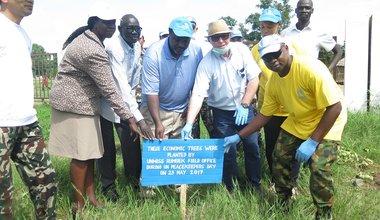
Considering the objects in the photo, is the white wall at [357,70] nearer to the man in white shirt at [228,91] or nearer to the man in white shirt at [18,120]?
the man in white shirt at [228,91]

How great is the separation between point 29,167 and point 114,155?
3.65 feet

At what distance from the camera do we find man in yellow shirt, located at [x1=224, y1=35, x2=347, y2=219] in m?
2.64

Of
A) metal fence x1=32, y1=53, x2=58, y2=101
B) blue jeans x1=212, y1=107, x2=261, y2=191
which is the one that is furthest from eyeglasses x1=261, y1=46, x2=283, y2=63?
metal fence x1=32, y1=53, x2=58, y2=101

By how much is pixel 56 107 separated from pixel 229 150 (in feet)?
5.21

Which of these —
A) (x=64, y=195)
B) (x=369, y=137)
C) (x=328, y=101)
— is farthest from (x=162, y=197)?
(x=369, y=137)

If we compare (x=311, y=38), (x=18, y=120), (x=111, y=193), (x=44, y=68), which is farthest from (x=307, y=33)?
(x=44, y=68)

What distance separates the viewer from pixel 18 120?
2.39m

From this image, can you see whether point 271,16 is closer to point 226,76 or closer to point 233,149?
point 226,76

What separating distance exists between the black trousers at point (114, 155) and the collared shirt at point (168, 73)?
435 millimetres

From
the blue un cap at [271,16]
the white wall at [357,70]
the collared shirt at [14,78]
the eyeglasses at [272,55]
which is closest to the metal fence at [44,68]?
the white wall at [357,70]

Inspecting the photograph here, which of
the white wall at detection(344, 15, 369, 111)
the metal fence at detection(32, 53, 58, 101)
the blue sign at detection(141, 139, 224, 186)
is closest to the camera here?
the blue sign at detection(141, 139, 224, 186)

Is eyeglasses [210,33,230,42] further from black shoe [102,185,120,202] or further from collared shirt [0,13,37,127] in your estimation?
black shoe [102,185,120,202]

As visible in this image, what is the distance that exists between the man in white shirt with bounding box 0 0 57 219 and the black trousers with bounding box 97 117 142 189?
2.90 ft

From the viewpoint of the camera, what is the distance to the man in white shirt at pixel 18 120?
233 centimetres
